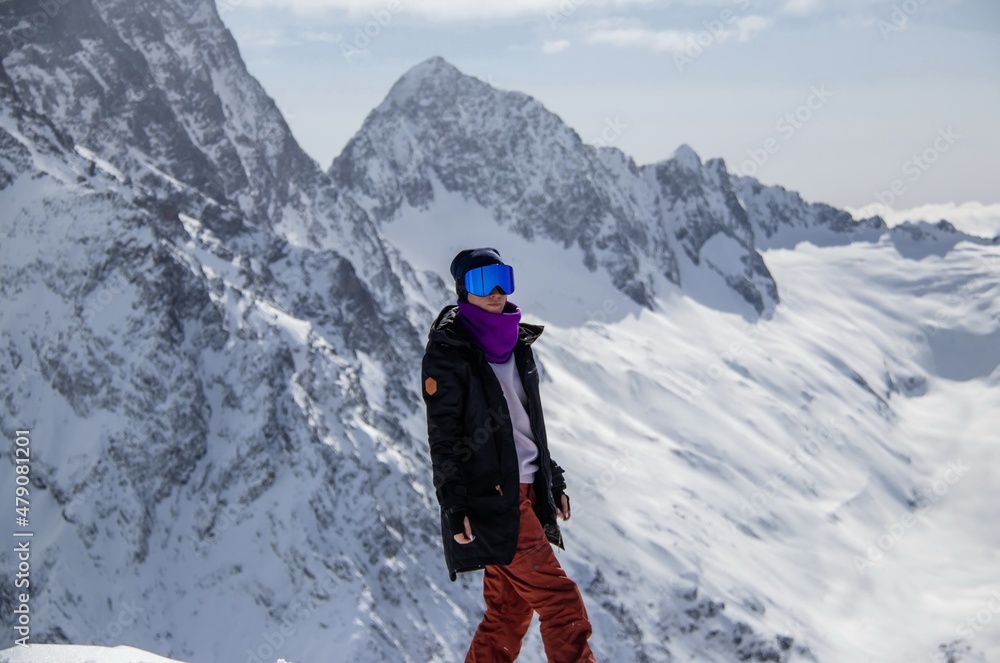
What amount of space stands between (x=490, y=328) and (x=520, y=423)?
2.87 feet

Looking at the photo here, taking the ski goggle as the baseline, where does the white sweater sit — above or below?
below

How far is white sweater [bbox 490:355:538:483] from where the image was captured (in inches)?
306

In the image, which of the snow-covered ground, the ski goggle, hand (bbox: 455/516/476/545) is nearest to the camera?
hand (bbox: 455/516/476/545)

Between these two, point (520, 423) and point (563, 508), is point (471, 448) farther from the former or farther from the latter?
point (563, 508)

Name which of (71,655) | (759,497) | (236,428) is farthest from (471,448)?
(759,497)

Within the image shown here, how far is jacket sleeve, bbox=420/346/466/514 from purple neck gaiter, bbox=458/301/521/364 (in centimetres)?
43

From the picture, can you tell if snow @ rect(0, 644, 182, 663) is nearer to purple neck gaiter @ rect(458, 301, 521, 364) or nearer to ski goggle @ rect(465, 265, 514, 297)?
purple neck gaiter @ rect(458, 301, 521, 364)

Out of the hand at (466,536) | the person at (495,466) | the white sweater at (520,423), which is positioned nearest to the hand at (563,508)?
the person at (495,466)

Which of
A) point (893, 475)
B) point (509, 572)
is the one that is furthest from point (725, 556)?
point (509, 572)

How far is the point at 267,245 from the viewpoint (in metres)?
117

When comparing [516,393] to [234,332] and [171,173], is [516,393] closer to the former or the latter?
[234,332]

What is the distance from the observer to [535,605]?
7637 mm

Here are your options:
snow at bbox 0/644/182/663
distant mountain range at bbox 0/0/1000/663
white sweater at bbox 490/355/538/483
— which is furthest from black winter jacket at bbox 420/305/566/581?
distant mountain range at bbox 0/0/1000/663

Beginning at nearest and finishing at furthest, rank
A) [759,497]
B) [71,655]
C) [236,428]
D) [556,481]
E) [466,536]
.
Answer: [466,536]
[71,655]
[556,481]
[236,428]
[759,497]
